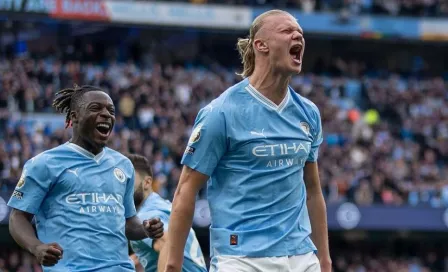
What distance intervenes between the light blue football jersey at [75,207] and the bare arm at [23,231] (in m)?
0.06

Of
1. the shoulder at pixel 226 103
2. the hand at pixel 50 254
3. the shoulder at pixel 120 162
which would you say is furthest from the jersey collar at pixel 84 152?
the shoulder at pixel 226 103

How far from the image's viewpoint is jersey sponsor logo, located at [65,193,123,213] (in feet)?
24.5

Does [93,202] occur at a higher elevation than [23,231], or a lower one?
higher

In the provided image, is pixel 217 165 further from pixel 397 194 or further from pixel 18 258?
pixel 397 194

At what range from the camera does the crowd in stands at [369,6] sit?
32875mm

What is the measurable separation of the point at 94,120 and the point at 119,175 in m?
0.41

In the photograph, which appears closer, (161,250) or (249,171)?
(249,171)

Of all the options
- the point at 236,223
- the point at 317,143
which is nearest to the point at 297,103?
the point at 317,143

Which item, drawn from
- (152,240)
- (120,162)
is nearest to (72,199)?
(120,162)

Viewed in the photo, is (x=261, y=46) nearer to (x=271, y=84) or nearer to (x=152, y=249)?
(x=271, y=84)

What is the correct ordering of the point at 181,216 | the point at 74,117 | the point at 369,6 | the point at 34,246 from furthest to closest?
the point at 369,6, the point at 74,117, the point at 34,246, the point at 181,216

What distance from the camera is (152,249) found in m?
8.59

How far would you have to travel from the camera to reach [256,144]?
6.31 meters

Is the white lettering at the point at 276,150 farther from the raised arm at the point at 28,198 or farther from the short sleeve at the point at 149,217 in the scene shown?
the short sleeve at the point at 149,217
